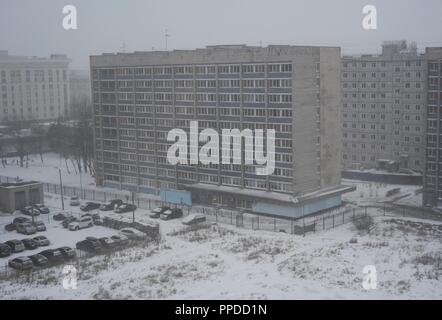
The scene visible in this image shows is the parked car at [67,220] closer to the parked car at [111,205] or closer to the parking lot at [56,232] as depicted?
the parking lot at [56,232]

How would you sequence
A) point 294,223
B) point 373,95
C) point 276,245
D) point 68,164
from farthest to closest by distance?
1. point 68,164
2. point 373,95
3. point 294,223
4. point 276,245

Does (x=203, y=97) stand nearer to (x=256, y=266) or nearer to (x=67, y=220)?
(x=67, y=220)

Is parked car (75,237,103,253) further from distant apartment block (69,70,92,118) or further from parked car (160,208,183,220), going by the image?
distant apartment block (69,70,92,118)

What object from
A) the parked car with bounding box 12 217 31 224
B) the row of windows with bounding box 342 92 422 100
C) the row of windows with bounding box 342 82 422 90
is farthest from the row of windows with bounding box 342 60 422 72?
the parked car with bounding box 12 217 31 224

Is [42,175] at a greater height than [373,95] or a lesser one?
lesser

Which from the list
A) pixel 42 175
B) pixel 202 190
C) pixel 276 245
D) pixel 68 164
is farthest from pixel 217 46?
pixel 68 164

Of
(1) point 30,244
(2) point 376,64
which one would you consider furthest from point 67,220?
(2) point 376,64

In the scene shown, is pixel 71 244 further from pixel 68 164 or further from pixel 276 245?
pixel 68 164
